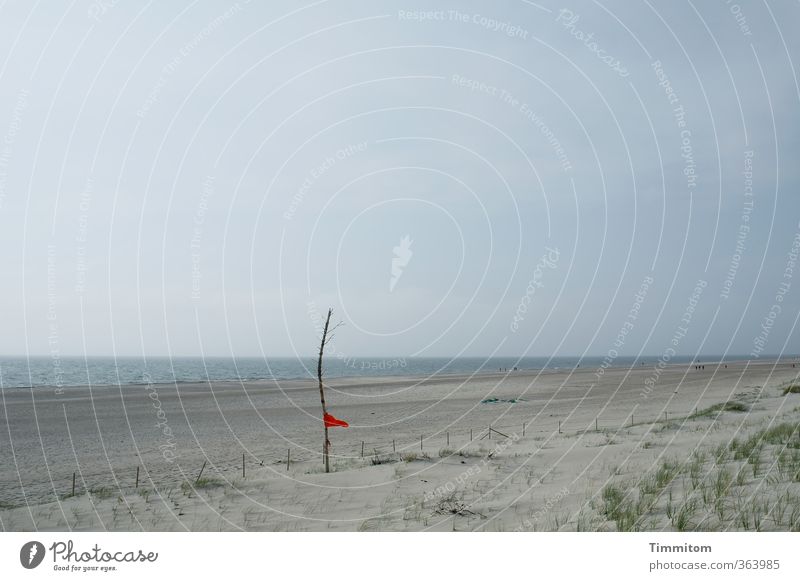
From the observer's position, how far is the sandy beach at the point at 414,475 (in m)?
8.54

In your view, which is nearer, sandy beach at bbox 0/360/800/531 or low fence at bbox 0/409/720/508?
sandy beach at bbox 0/360/800/531

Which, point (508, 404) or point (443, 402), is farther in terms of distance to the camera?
point (443, 402)

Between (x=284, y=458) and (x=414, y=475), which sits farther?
(x=284, y=458)

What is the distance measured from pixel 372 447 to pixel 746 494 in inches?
650

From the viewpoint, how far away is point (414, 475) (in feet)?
44.7

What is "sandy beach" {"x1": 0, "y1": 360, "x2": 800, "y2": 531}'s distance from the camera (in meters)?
8.54

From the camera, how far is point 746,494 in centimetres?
813

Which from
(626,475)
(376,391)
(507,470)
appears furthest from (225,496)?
(376,391)

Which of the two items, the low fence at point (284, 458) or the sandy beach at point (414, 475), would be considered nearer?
the sandy beach at point (414, 475)

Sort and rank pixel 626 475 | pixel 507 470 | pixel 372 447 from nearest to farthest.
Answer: pixel 626 475, pixel 507 470, pixel 372 447

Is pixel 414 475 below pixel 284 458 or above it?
above

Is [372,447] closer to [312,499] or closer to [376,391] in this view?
[312,499]
